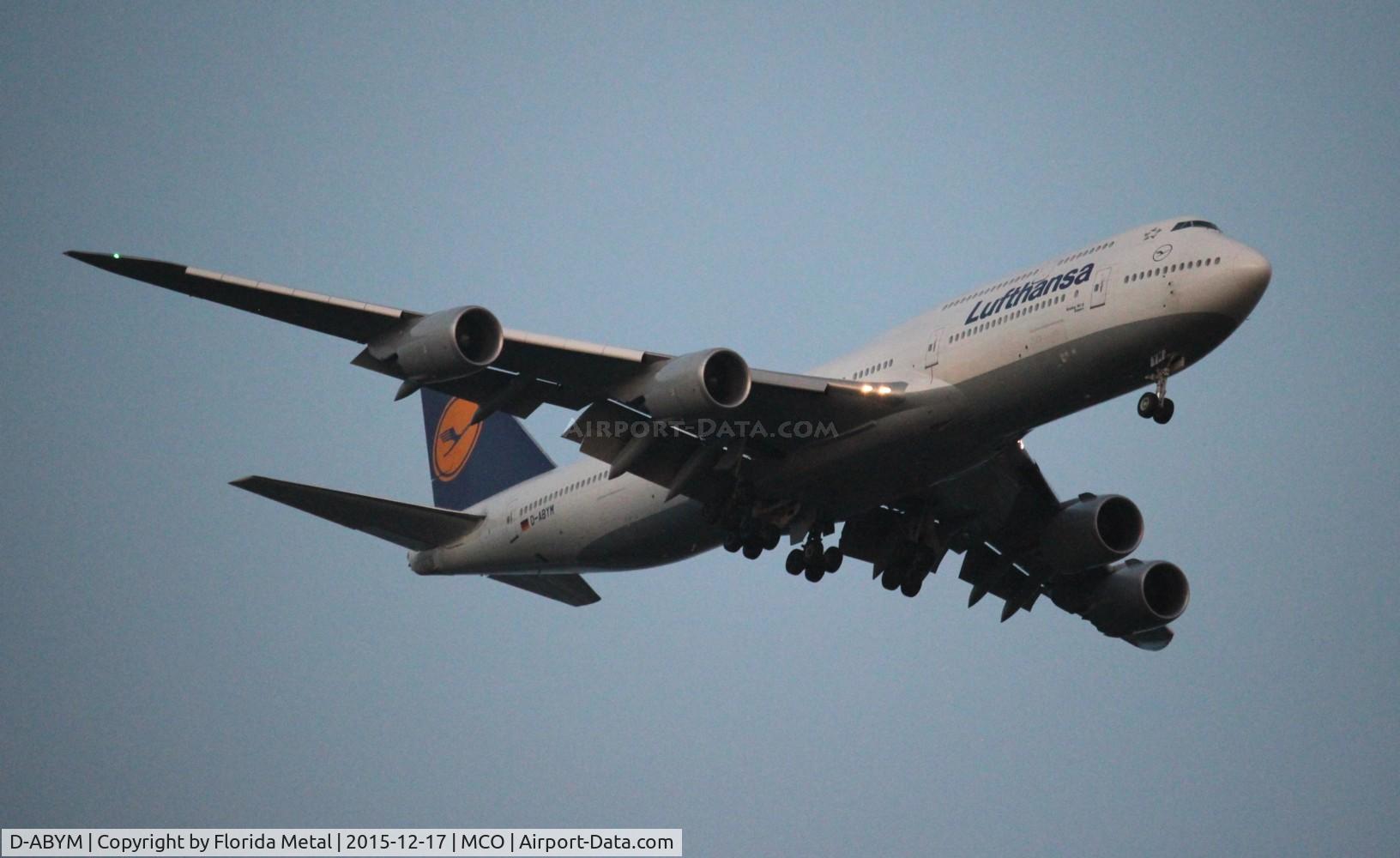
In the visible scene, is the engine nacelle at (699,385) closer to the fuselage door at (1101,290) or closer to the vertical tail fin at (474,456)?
the fuselage door at (1101,290)

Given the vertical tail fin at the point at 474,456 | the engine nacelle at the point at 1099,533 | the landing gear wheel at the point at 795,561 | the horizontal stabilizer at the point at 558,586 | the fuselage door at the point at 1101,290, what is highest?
the vertical tail fin at the point at 474,456

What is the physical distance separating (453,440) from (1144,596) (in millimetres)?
17255

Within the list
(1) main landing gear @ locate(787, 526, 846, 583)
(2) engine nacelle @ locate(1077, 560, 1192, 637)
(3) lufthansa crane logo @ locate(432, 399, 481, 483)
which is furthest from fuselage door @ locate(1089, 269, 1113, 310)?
(3) lufthansa crane logo @ locate(432, 399, 481, 483)

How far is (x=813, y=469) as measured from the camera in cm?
2895

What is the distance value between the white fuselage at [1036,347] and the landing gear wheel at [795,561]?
4.56ft

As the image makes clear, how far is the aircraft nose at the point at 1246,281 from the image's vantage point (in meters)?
25.2

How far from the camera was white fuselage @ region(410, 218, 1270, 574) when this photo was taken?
25.6 m

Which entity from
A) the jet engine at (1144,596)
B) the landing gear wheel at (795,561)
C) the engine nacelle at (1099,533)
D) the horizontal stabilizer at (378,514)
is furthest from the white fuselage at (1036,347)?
the jet engine at (1144,596)

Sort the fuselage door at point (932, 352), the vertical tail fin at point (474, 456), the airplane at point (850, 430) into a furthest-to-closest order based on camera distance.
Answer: the vertical tail fin at point (474, 456) < the fuselage door at point (932, 352) < the airplane at point (850, 430)

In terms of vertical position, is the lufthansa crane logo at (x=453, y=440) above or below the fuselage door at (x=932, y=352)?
above

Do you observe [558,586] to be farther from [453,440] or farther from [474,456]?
[453,440]

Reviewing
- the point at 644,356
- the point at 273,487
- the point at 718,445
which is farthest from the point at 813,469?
the point at 273,487

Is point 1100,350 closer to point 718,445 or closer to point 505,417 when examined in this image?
point 718,445

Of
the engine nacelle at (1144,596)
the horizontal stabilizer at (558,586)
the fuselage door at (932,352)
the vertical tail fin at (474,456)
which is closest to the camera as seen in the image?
the fuselage door at (932,352)
